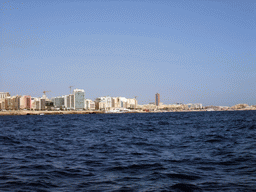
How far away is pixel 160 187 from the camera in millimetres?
7590

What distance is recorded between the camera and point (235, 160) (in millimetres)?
11867

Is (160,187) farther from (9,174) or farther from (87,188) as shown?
(9,174)

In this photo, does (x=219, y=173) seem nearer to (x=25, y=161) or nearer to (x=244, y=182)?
(x=244, y=182)

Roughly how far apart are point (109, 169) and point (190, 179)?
124 inches

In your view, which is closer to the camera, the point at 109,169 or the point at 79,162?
the point at 109,169

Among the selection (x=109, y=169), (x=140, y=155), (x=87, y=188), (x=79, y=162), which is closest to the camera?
(x=87, y=188)

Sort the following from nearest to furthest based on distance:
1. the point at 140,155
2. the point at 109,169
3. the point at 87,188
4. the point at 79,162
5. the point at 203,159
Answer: the point at 87,188 → the point at 109,169 → the point at 79,162 → the point at 203,159 → the point at 140,155

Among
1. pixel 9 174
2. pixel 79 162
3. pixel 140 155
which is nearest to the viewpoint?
pixel 9 174

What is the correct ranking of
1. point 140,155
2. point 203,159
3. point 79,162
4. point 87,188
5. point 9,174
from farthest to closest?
point 140,155
point 203,159
point 79,162
point 9,174
point 87,188

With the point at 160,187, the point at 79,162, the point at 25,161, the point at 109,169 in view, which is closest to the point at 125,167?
the point at 109,169

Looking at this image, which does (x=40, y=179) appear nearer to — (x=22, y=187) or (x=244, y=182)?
(x=22, y=187)

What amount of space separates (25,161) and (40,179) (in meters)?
3.66

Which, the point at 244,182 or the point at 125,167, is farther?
the point at 125,167

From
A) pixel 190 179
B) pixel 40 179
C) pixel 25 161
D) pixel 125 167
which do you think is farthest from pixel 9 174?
pixel 190 179
